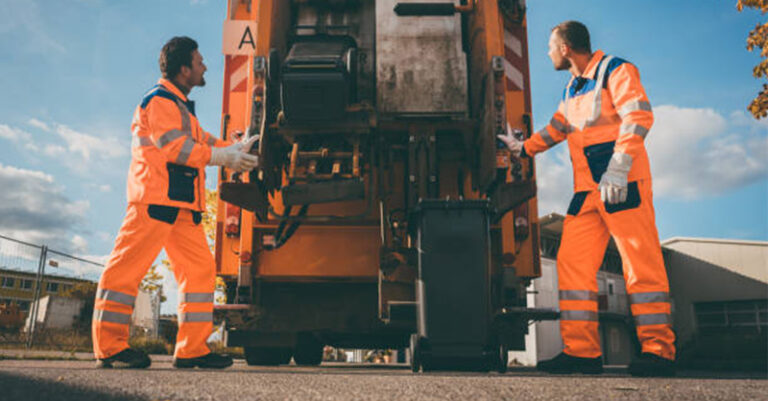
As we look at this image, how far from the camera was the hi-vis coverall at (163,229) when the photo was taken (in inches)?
123

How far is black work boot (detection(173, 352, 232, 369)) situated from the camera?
3.22 meters

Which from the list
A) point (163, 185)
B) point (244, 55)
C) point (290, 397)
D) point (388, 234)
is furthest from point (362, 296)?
point (290, 397)

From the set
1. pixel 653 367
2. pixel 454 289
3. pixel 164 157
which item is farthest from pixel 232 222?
pixel 653 367

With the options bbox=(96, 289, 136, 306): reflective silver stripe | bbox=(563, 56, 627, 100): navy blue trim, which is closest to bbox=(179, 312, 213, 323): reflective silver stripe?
bbox=(96, 289, 136, 306): reflective silver stripe

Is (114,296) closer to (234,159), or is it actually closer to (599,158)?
(234,159)

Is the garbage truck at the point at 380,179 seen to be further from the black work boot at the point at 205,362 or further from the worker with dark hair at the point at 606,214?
the black work boot at the point at 205,362

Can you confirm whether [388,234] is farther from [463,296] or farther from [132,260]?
[132,260]

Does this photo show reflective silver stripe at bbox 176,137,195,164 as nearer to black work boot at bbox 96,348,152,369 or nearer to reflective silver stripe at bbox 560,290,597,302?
black work boot at bbox 96,348,152,369

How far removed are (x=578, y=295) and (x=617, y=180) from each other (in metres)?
0.66

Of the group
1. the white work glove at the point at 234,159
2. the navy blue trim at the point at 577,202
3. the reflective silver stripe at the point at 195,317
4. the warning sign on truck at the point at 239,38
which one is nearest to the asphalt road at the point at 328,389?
the reflective silver stripe at the point at 195,317

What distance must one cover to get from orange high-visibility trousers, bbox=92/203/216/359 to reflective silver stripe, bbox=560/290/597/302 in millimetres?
1996

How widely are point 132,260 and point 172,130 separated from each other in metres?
0.77

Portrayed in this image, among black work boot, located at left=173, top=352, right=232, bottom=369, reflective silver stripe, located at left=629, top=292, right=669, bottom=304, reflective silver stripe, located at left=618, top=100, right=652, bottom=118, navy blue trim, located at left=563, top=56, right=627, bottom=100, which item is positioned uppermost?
navy blue trim, located at left=563, top=56, right=627, bottom=100

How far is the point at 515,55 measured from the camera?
447cm
